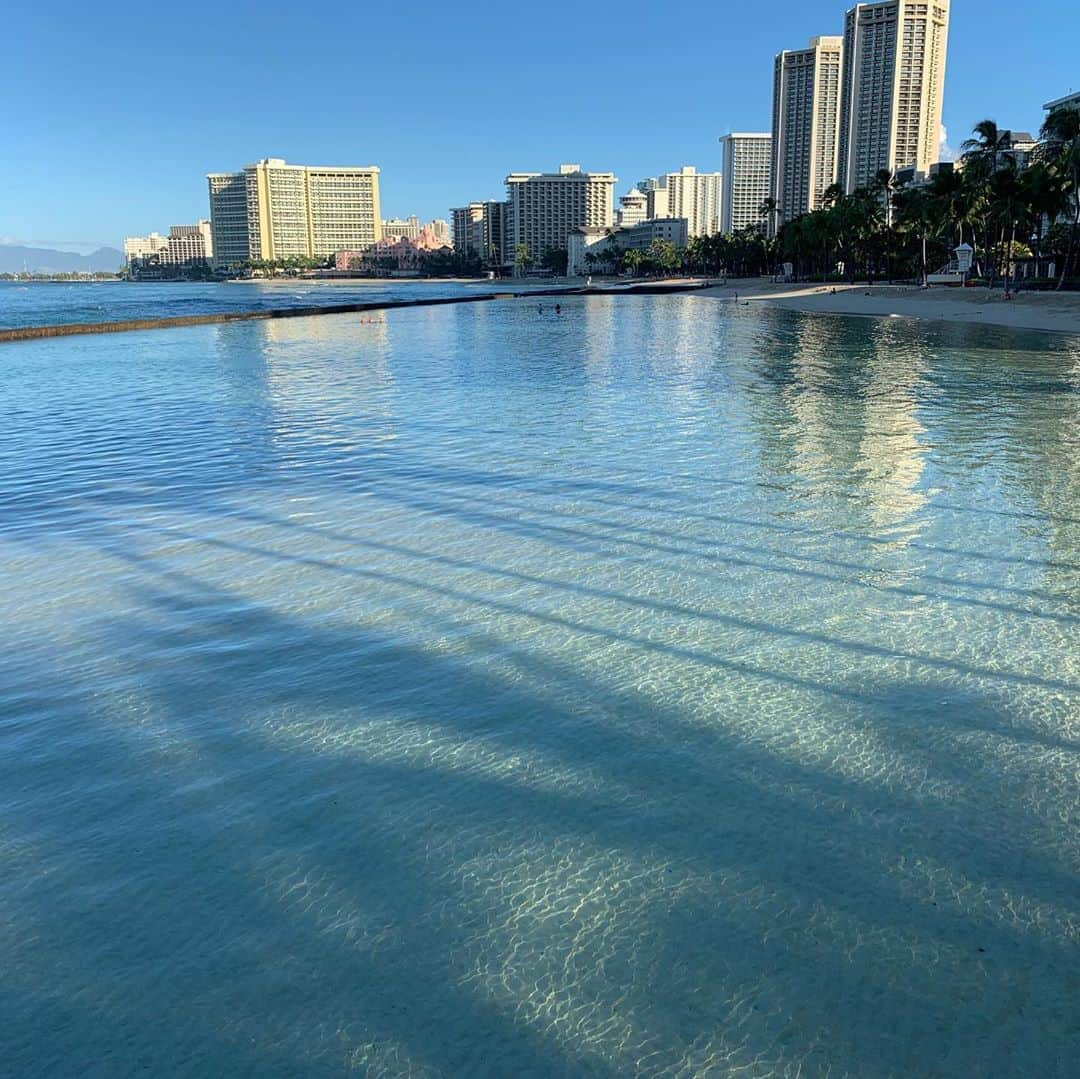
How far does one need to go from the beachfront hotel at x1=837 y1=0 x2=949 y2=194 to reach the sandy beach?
373ft

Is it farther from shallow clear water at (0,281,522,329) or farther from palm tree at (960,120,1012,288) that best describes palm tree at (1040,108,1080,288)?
shallow clear water at (0,281,522,329)

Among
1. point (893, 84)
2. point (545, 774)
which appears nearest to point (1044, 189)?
point (545, 774)

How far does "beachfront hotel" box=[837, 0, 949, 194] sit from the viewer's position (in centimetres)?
16838

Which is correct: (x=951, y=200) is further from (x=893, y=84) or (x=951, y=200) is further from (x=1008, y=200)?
(x=893, y=84)

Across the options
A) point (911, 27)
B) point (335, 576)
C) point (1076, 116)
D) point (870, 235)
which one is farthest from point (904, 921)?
point (911, 27)

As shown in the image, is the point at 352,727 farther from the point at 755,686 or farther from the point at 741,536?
the point at 741,536

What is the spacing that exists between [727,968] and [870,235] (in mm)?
99199

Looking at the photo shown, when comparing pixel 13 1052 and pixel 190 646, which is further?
pixel 190 646

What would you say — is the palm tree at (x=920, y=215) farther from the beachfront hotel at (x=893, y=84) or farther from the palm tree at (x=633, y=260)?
the palm tree at (x=633, y=260)

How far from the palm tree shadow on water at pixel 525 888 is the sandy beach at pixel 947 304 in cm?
3802

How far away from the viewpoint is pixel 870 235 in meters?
91.9

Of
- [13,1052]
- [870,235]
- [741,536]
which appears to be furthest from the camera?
[870,235]

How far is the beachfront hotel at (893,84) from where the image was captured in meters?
168

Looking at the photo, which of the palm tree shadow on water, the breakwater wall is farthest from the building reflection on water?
the breakwater wall
